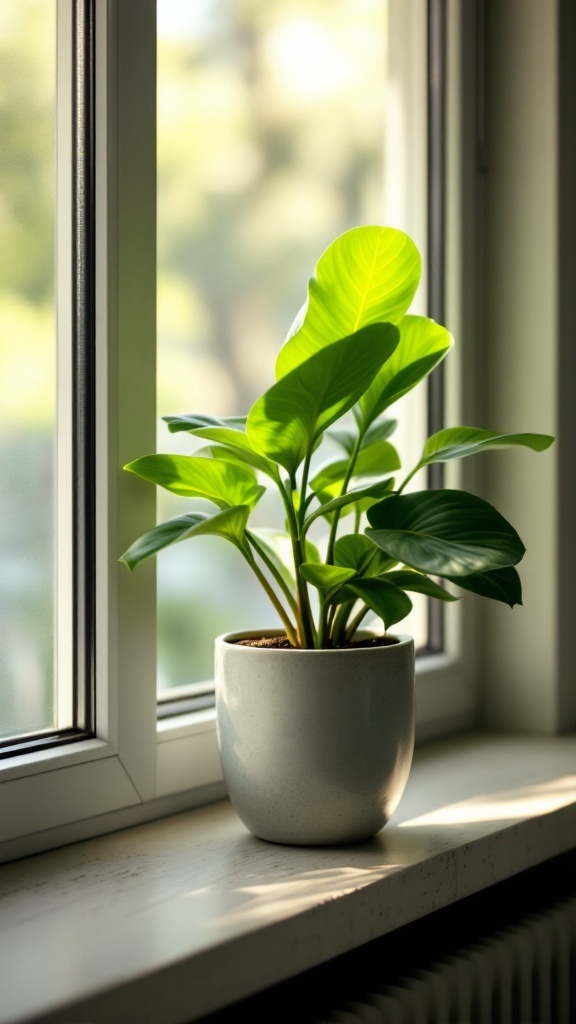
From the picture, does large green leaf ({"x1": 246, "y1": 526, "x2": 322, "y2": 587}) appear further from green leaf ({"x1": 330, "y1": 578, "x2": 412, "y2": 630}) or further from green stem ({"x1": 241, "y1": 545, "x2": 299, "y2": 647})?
green leaf ({"x1": 330, "y1": 578, "x2": 412, "y2": 630})

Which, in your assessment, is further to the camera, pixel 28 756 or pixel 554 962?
pixel 554 962

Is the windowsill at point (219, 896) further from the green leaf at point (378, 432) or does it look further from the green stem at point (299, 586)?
the green leaf at point (378, 432)

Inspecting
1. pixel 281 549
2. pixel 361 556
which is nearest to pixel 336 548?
pixel 361 556

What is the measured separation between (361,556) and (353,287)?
261 mm

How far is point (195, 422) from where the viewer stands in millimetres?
972

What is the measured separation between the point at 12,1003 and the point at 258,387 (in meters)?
0.76

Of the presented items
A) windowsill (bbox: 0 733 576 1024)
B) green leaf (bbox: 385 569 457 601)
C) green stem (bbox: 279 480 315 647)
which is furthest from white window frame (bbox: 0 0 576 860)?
green leaf (bbox: 385 569 457 601)

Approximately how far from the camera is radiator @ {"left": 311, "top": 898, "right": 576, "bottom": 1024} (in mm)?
1009

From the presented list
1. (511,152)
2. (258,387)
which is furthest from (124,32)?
(511,152)

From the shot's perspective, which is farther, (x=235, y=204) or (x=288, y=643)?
(x=235, y=204)

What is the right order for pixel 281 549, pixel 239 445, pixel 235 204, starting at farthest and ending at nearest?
1. pixel 235 204
2. pixel 281 549
3. pixel 239 445

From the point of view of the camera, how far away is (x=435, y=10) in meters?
1.44

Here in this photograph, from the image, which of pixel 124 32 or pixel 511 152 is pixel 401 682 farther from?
pixel 511 152

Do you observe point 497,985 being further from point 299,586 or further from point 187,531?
point 187,531
